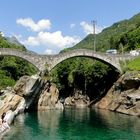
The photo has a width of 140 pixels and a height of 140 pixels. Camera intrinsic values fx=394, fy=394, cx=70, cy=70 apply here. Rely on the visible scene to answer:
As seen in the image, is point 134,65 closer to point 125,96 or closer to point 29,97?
point 125,96

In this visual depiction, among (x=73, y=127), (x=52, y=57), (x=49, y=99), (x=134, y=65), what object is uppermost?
(x=52, y=57)

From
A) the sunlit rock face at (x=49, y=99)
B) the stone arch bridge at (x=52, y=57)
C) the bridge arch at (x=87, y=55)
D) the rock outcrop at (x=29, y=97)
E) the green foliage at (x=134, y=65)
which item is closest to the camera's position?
the rock outcrop at (x=29, y=97)

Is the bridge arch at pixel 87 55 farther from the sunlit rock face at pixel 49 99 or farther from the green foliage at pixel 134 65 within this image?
the sunlit rock face at pixel 49 99

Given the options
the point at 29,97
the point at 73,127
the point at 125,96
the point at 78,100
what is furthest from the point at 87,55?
the point at 73,127

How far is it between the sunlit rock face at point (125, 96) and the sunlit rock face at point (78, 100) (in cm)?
818

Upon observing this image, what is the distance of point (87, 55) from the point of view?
8881cm

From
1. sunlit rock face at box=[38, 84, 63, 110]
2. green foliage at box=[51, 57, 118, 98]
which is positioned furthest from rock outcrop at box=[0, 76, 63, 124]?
green foliage at box=[51, 57, 118, 98]

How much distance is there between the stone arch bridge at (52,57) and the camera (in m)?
81.3

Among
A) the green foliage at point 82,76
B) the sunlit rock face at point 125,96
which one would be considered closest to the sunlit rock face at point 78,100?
the green foliage at point 82,76

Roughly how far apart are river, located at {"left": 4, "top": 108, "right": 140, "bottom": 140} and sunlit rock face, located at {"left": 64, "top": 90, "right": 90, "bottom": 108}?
81.5 feet

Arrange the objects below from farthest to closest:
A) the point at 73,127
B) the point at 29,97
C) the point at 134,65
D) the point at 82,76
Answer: the point at 82,76, the point at 134,65, the point at 29,97, the point at 73,127

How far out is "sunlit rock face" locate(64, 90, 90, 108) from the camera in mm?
99875

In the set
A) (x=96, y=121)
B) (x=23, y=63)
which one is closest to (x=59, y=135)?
(x=96, y=121)

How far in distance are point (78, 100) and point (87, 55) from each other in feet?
53.9
